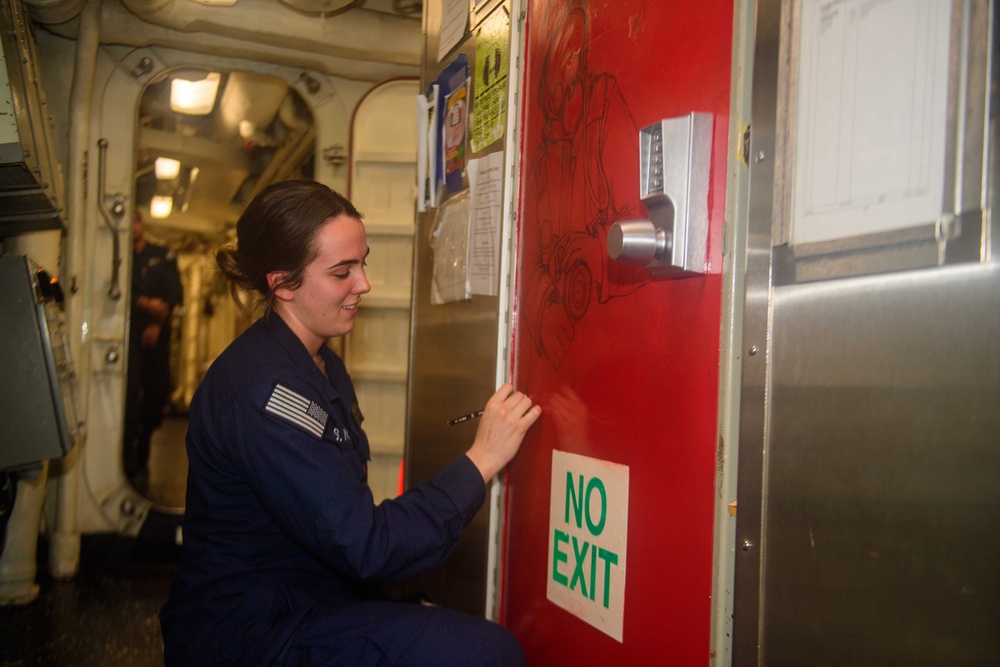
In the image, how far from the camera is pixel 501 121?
62.1 inches

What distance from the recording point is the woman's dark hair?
150 cm

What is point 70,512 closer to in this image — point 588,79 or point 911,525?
point 588,79

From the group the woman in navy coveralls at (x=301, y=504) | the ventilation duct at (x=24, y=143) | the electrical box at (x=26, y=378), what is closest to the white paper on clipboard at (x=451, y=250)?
the woman in navy coveralls at (x=301, y=504)

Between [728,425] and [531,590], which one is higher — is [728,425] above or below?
above

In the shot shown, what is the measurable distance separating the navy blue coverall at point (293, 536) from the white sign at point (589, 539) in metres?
0.14

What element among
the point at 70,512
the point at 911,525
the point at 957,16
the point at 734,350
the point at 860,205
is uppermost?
the point at 957,16

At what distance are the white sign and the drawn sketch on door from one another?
221 mm

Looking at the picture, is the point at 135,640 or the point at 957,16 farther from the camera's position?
the point at 135,640

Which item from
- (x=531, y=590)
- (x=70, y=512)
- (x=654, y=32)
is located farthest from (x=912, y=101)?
(x=70, y=512)

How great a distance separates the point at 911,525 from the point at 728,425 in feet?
0.83

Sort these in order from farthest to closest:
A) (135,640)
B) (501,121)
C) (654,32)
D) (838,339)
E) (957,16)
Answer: (135,640) → (501,121) → (654,32) → (838,339) → (957,16)

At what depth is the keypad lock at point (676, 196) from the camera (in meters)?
0.98

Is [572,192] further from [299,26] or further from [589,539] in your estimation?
[299,26]

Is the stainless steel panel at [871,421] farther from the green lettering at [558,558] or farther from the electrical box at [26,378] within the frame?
the electrical box at [26,378]
